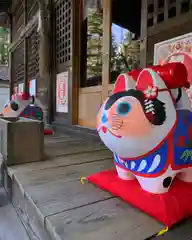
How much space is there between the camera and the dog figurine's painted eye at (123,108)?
0.67 metres

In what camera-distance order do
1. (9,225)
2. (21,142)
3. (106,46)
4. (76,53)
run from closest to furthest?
(9,225), (21,142), (106,46), (76,53)

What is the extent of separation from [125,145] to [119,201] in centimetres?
23

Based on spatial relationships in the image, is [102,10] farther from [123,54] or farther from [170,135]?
[170,135]

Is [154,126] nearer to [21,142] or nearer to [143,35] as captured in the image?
[21,142]

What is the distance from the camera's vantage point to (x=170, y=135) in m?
0.66

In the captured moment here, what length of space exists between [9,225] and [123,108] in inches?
32.9

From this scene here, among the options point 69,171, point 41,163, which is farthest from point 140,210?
point 41,163

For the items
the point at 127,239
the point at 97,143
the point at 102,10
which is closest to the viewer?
the point at 127,239

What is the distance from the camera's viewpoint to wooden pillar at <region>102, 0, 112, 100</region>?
201 cm

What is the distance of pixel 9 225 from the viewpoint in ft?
3.34

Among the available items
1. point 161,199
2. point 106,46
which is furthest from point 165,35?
point 161,199

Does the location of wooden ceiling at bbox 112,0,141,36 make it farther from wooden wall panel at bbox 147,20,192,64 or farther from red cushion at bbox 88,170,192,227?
red cushion at bbox 88,170,192,227

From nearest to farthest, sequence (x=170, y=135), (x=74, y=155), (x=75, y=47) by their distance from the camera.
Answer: (x=170, y=135) → (x=74, y=155) → (x=75, y=47)

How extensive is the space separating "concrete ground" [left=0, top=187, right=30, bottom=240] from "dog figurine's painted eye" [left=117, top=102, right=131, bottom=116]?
0.73 m
